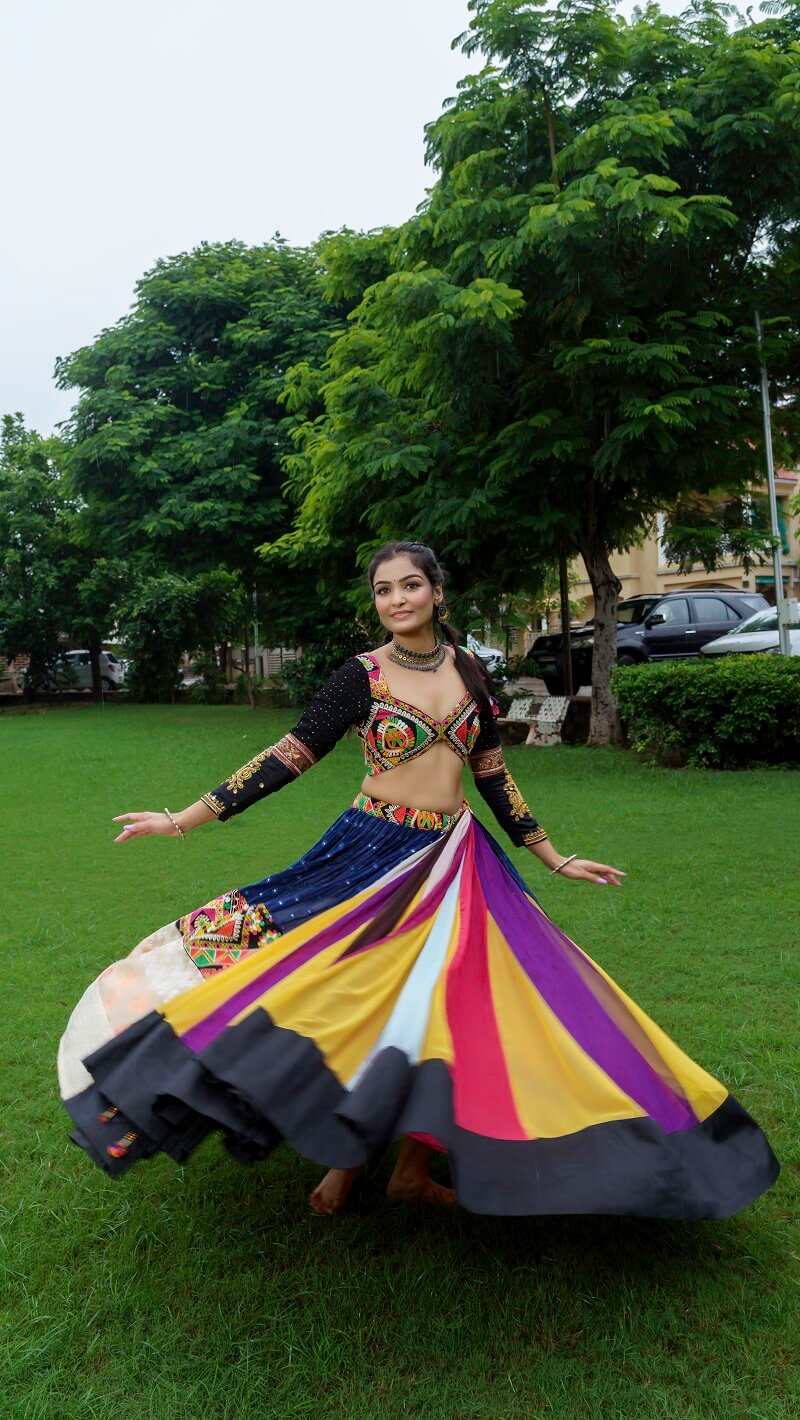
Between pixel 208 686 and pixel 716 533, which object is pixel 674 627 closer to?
pixel 716 533

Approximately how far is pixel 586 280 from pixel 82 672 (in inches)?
1085

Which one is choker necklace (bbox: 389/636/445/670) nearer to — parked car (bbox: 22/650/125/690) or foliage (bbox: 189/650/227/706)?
foliage (bbox: 189/650/227/706)

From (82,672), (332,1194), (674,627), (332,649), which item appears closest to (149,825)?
(332,1194)

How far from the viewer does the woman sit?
2.53 m

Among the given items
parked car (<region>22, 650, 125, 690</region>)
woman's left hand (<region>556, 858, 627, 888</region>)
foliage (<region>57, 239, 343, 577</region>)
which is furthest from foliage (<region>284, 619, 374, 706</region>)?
woman's left hand (<region>556, 858, 627, 888</region>)

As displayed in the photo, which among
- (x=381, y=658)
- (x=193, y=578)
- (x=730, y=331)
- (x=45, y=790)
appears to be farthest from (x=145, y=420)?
(x=381, y=658)

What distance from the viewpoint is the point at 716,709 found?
1172cm

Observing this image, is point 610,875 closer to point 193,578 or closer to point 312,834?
point 312,834

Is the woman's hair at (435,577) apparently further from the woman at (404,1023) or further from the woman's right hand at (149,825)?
the woman's right hand at (149,825)

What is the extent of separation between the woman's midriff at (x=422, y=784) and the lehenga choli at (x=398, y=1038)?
27 mm

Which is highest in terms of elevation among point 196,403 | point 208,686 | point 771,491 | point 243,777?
point 196,403

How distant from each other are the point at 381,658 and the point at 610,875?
989mm

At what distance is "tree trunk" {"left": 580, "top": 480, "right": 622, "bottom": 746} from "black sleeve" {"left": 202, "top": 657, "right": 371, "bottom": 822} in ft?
33.1

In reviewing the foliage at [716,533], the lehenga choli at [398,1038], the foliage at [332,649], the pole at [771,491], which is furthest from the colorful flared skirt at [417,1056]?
the foliage at [332,649]
